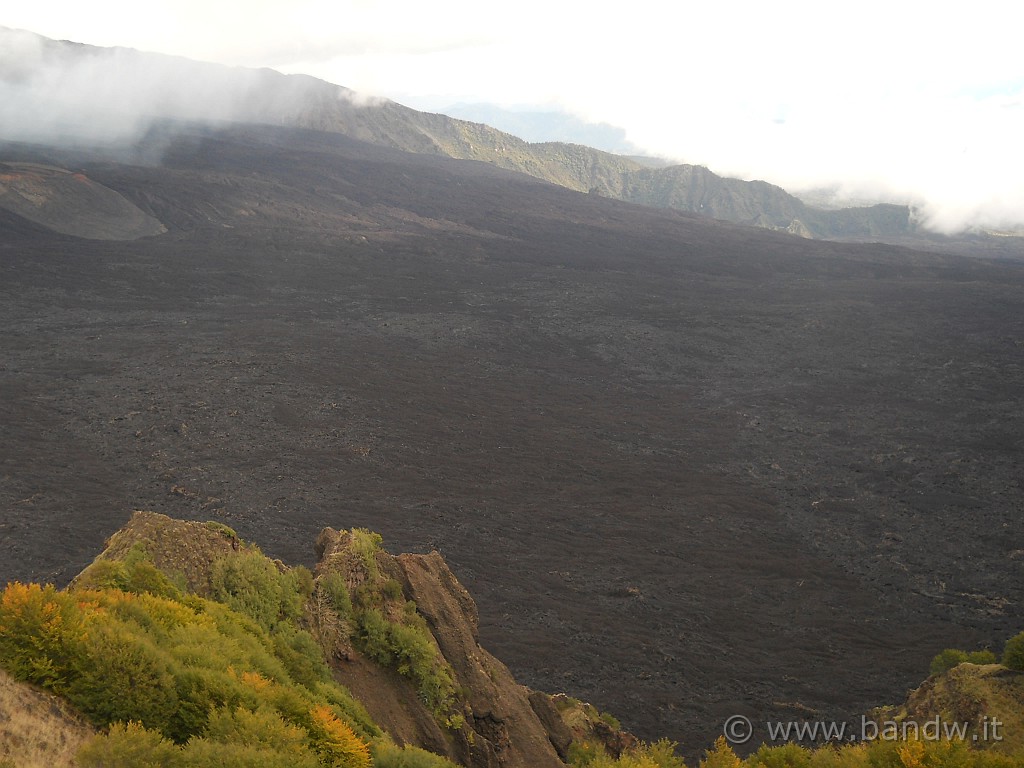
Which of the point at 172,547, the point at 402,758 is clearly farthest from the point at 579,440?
the point at 402,758

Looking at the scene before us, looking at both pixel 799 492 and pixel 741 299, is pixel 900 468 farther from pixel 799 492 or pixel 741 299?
pixel 741 299

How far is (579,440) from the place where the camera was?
24.9 m

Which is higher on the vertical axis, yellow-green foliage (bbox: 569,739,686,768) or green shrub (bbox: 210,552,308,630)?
green shrub (bbox: 210,552,308,630)

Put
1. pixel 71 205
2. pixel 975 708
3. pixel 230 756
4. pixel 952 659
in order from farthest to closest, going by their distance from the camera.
Answer: pixel 71 205 < pixel 952 659 < pixel 975 708 < pixel 230 756

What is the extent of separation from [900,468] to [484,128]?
116700mm

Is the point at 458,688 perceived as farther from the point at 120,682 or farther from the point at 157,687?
the point at 120,682

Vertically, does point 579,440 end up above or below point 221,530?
below

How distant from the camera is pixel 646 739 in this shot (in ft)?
38.8

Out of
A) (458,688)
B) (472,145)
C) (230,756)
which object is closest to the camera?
(230,756)

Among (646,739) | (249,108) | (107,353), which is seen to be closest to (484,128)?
(249,108)

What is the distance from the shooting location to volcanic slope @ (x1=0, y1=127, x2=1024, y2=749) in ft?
49.9

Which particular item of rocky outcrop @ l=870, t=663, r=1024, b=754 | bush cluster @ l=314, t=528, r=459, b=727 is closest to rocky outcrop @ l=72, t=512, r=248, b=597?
bush cluster @ l=314, t=528, r=459, b=727

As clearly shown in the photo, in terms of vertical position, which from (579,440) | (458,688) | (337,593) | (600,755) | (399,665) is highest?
(337,593)

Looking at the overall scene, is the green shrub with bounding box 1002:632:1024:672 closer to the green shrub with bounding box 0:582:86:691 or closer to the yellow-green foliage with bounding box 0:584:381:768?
the yellow-green foliage with bounding box 0:584:381:768
